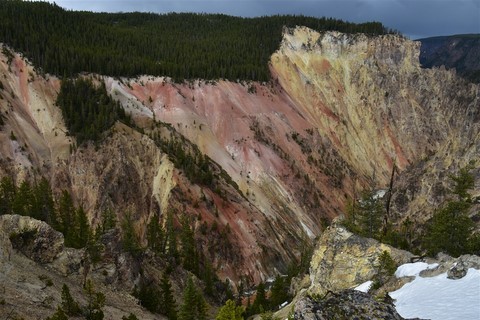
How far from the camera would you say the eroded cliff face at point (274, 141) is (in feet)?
211

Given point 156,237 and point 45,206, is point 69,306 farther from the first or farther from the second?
point 156,237

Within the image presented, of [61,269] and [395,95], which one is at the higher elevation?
[395,95]

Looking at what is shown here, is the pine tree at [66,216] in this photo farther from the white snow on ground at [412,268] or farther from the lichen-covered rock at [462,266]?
the lichen-covered rock at [462,266]

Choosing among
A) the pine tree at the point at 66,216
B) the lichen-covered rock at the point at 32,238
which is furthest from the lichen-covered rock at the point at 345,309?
the pine tree at the point at 66,216

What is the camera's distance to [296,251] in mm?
69188

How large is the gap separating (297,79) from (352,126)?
19032 millimetres

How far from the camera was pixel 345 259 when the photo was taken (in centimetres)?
2498

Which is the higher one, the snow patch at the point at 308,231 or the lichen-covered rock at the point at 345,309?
the lichen-covered rock at the point at 345,309

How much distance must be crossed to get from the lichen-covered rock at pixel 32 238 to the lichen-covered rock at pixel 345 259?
23721 millimetres

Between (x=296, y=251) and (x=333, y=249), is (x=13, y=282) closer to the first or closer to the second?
(x=333, y=249)

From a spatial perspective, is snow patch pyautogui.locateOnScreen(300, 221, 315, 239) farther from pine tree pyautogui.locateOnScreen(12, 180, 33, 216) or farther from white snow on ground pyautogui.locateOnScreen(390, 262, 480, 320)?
white snow on ground pyautogui.locateOnScreen(390, 262, 480, 320)

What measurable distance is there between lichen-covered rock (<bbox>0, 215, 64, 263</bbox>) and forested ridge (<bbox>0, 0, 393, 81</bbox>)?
156ft

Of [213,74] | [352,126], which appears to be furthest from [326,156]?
[213,74]

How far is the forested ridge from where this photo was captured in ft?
265
